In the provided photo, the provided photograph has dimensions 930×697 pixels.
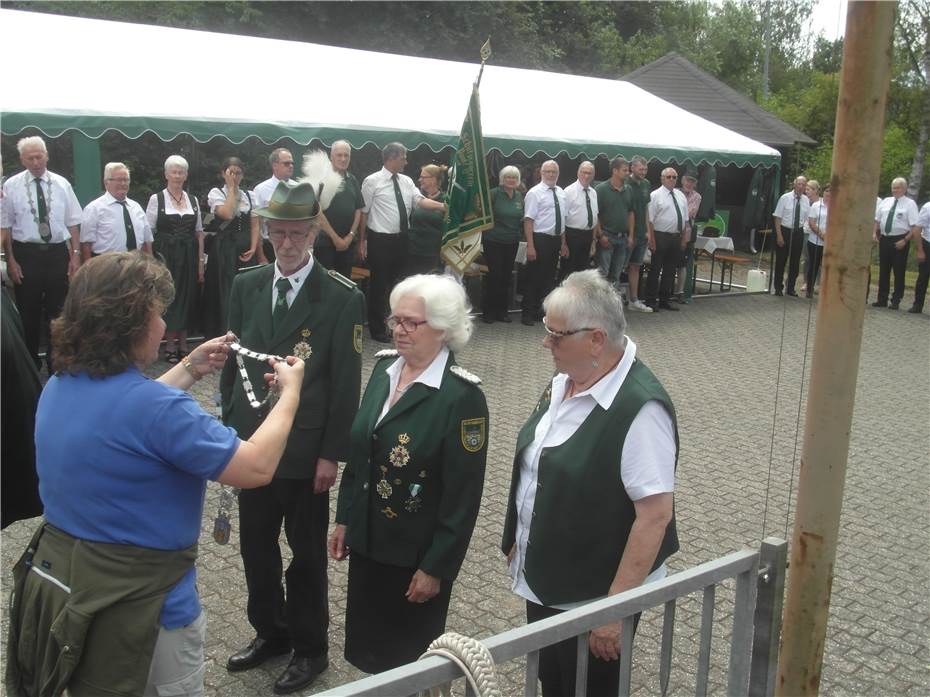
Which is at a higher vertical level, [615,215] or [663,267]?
[615,215]

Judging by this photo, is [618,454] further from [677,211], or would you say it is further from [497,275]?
[677,211]

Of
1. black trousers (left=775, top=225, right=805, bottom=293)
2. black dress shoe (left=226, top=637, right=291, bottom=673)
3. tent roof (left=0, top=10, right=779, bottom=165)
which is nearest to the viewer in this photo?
black dress shoe (left=226, top=637, right=291, bottom=673)

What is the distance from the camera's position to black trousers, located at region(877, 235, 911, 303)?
15555mm

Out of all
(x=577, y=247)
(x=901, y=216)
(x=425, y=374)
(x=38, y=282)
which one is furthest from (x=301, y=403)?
(x=901, y=216)

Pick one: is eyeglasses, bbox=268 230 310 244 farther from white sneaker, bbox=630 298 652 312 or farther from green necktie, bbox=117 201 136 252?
white sneaker, bbox=630 298 652 312

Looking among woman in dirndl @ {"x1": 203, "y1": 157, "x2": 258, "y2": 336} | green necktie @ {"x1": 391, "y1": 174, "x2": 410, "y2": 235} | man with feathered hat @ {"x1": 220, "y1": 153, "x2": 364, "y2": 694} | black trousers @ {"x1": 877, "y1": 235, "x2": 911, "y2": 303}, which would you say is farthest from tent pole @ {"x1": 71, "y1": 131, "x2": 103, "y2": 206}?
black trousers @ {"x1": 877, "y1": 235, "x2": 911, "y2": 303}

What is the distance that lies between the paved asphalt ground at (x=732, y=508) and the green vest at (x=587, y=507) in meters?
0.46

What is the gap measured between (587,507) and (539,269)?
1037cm

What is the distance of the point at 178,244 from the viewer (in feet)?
31.8

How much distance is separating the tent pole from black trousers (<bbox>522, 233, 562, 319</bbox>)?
5629 mm

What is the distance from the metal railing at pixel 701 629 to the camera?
75.1 inches

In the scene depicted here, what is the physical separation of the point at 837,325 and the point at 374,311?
9.32 metres

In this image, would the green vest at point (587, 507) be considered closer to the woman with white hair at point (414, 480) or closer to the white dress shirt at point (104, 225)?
the woman with white hair at point (414, 480)

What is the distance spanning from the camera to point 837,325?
2.32 meters
